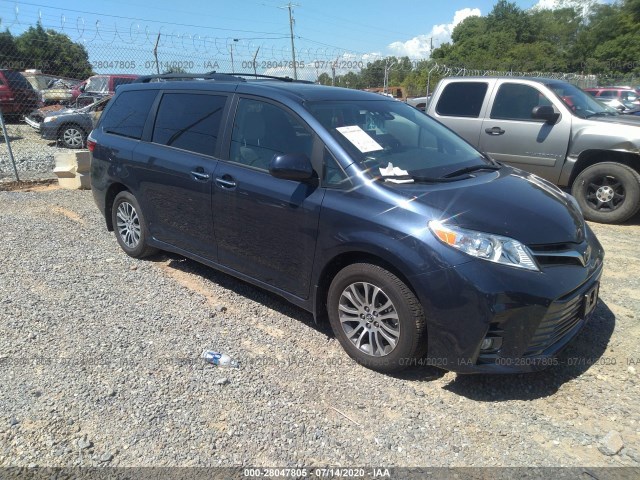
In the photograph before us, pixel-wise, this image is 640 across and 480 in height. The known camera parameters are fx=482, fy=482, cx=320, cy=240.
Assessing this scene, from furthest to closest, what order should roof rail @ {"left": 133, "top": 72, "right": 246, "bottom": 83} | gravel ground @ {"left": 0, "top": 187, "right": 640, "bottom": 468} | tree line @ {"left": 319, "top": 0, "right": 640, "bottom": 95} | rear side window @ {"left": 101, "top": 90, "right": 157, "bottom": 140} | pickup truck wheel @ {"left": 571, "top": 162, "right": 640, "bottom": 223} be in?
tree line @ {"left": 319, "top": 0, "right": 640, "bottom": 95} < pickup truck wheel @ {"left": 571, "top": 162, "right": 640, "bottom": 223} < rear side window @ {"left": 101, "top": 90, "right": 157, "bottom": 140} < roof rail @ {"left": 133, "top": 72, "right": 246, "bottom": 83} < gravel ground @ {"left": 0, "top": 187, "right": 640, "bottom": 468}

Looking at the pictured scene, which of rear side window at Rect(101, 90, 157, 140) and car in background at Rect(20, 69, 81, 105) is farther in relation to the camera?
car in background at Rect(20, 69, 81, 105)

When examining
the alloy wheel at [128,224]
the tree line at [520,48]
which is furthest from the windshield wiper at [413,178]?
the tree line at [520,48]

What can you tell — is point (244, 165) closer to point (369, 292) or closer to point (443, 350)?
point (369, 292)

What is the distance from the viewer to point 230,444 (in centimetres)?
253

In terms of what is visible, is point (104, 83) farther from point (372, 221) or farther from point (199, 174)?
point (372, 221)

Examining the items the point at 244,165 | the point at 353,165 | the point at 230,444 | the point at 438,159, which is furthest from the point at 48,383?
the point at 438,159

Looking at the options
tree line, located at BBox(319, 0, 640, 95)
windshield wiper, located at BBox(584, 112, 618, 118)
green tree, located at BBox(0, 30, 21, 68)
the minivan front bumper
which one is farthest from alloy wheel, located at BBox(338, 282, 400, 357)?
tree line, located at BBox(319, 0, 640, 95)

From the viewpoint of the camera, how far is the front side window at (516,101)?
22.5 feet

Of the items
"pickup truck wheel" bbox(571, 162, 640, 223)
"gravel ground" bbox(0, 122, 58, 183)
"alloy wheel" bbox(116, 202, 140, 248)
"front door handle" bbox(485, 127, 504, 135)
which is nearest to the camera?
"alloy wheel" bbox(116, 202, 140, 248)

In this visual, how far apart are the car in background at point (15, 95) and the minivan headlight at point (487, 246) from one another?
16825mm

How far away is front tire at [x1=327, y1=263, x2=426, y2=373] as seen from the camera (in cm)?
288

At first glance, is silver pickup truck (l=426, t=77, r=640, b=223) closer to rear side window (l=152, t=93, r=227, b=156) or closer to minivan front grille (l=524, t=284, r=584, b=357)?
minivan front grille (l=524, t=284, r=584, b=357)

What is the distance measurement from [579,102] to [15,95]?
16.2 meters

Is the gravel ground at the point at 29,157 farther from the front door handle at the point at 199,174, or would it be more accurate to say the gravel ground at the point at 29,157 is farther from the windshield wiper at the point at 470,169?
the windshield wiper at the point at 470,169
